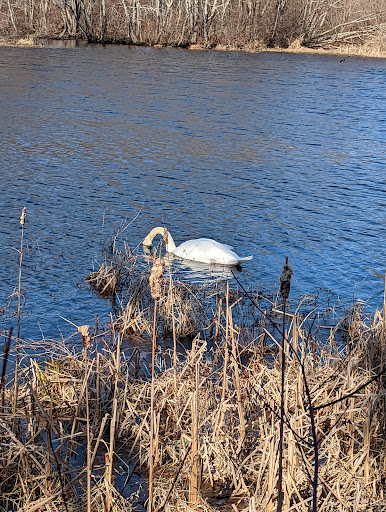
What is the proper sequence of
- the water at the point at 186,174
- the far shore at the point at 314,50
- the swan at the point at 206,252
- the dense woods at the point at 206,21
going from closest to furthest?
the water at the point at 186,174 → the swan at the point at 206,252 → the far shore at the point at 314,50 → the dense woods at the point at 206,21

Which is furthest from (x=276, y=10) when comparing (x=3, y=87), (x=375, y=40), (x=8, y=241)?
(x=8, y=241)

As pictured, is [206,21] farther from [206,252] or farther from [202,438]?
[202,438]

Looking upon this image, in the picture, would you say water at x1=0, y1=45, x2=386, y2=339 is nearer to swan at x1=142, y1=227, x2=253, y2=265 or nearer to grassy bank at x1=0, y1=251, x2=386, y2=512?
swan at x1=142, y1=227, x2=253, y2=265

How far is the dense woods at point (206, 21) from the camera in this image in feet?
112

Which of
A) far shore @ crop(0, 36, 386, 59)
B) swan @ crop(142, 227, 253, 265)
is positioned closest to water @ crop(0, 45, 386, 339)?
swan @ crop(142, 227, 253, 265)

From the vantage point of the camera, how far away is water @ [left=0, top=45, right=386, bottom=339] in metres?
8.45

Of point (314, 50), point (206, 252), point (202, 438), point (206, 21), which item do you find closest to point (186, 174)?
point (206, 252)

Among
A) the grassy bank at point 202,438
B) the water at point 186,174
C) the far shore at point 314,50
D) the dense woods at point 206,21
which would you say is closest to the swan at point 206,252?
the water at point 186,174

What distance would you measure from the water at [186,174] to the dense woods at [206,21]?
10.1 m

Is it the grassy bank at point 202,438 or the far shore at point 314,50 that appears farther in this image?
the far shore at point 314,50

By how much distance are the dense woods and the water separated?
10085mm

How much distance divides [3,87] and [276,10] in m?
20.4

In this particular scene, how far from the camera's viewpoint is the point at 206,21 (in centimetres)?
3488

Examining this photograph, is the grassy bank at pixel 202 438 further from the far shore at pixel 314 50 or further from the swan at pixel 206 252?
the far shore at pixel 314 50
